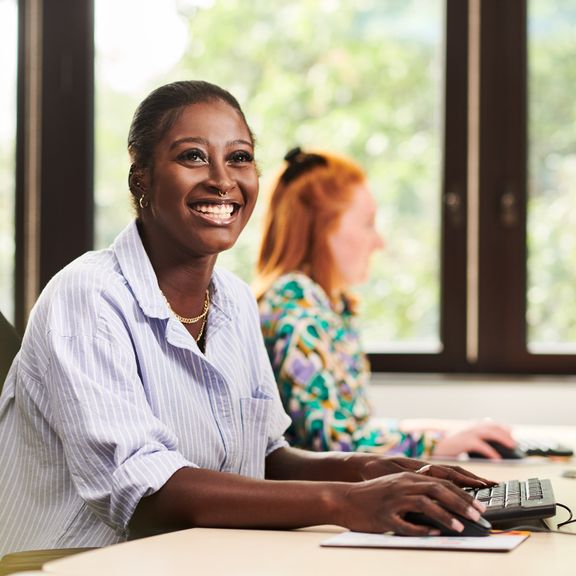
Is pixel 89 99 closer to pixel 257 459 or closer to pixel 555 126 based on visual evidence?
pixel 555 126

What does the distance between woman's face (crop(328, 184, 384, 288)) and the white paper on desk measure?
1.36 meters

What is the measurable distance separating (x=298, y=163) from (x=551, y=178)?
135 cm

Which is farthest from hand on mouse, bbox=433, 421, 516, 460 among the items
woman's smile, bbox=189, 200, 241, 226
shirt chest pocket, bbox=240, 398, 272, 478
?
woman's smile, bbox=189, 200, 241, 226

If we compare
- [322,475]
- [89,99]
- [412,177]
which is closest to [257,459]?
[322,475]

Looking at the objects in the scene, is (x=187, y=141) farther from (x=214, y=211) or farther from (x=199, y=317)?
(x=199, y=317)

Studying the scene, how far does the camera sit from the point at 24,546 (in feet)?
4.82

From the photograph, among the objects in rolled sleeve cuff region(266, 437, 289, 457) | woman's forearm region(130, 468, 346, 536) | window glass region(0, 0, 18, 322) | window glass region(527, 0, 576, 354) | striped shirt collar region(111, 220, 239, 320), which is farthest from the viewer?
window glass region(0, 0, 18, 322)

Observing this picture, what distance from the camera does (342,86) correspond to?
367 cm

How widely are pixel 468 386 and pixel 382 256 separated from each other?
547mm

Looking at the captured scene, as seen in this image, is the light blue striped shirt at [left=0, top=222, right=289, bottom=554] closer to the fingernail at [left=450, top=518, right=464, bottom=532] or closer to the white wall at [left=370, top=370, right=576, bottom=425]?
the fingernail at [left=450, top=518, right=464, bottom=532]

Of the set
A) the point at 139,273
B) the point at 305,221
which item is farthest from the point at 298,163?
the point at 139,273

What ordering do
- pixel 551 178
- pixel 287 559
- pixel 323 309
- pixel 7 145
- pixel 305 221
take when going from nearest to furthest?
pixel 287 559, pixel 323 309, pixel 305 221, pixel 551 178, pixel 7 145

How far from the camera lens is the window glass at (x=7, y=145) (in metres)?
3.76

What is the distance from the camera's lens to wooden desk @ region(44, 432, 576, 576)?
1.04 meters
